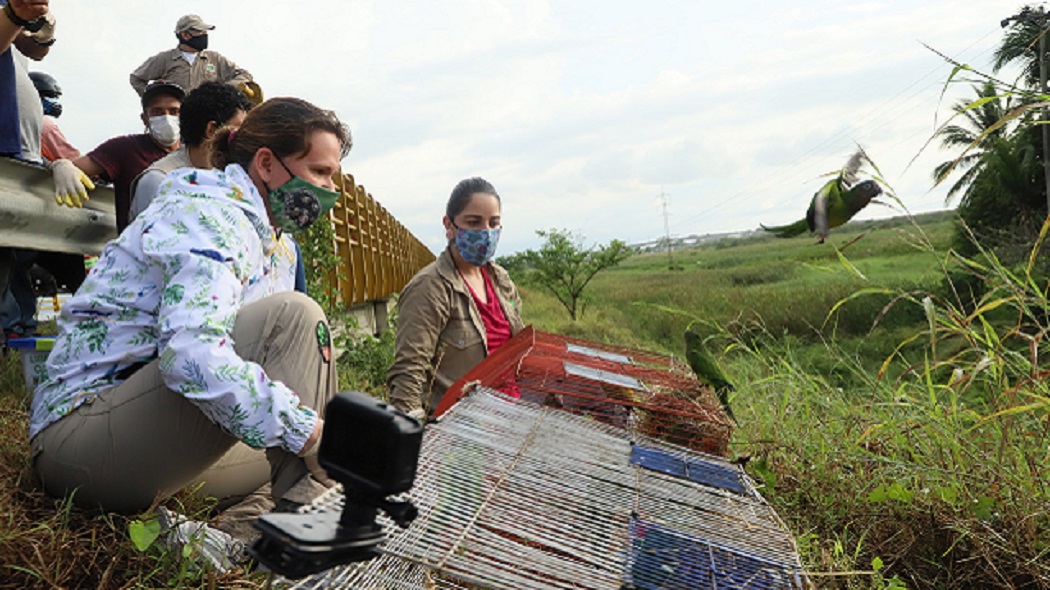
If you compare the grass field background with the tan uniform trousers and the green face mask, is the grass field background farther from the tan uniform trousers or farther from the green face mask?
the green face mask

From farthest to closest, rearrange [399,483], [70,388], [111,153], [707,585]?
[111,153] < [70,388] < [707,585] < [399,483]

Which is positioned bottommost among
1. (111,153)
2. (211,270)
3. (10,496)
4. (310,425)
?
(10,496)

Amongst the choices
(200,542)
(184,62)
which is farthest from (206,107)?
(200,542)

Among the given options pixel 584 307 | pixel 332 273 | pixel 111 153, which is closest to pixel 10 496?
pixel 111 153

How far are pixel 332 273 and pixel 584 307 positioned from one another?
50.4 ft

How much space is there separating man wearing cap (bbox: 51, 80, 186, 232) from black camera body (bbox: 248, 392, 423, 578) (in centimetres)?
287

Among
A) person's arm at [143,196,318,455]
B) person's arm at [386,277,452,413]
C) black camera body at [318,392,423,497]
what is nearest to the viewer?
black camera body at [318,392,423,497]

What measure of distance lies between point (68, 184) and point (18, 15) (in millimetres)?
793

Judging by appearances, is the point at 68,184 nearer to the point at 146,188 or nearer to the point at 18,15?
the point at 146,188

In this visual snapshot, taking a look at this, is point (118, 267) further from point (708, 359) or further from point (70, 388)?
point (708, 359)

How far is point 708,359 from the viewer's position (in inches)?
132

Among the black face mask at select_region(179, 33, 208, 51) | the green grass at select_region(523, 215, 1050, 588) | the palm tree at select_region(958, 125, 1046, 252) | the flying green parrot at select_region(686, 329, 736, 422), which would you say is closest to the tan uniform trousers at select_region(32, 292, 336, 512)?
the green grass at select_region(523, 215, 1050, 588)

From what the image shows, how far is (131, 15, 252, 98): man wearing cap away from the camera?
401cm

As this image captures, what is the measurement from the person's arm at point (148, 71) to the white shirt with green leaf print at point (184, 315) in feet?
9.27
